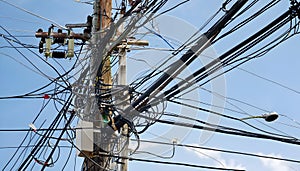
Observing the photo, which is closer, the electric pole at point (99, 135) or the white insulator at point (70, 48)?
the electric pole at point (99, 135)

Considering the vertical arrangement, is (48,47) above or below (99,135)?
above

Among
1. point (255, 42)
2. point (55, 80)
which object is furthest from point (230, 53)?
point (55, 80)

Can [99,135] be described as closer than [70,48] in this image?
Yes

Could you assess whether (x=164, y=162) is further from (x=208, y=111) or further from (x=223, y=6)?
(x=223, y=6)

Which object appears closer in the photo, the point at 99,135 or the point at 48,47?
the point at 99,135

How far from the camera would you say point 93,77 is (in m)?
6.77

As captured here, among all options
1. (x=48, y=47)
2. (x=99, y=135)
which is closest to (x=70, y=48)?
(x=48, y=47)

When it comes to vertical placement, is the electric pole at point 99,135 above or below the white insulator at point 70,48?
below

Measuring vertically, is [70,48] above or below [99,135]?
above

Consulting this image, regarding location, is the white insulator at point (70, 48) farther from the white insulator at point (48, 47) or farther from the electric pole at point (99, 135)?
the electric pole at point (99, 135)

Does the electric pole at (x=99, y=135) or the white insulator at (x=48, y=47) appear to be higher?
the white insulator at (x=48, y=47)

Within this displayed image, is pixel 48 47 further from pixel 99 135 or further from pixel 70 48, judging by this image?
pixel 99 135

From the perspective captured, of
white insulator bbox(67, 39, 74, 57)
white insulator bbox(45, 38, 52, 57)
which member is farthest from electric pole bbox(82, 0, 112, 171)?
white insulator bbox(45, 38, 52, 57)

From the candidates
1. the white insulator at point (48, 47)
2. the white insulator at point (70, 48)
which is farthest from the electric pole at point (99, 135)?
the white insulator at point (48, 47)
